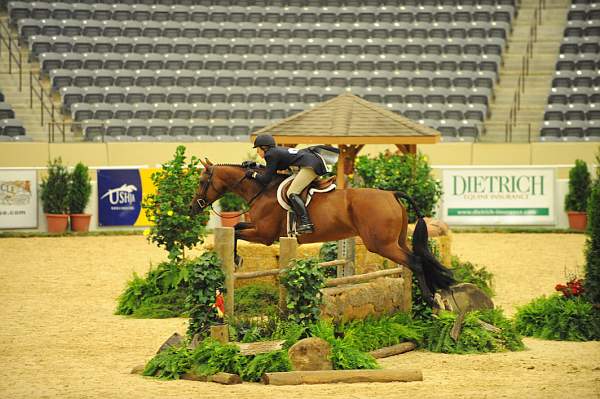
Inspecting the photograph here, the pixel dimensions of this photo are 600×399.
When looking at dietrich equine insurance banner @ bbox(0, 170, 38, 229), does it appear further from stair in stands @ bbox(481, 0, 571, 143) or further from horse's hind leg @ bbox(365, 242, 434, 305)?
horse's hind leg @ bbox(365, 242, 434, 305)

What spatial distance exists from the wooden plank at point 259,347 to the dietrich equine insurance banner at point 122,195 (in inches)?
535

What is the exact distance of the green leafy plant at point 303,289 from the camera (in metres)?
9.66

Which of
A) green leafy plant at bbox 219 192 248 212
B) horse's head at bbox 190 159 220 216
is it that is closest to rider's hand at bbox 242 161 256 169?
horse's head at bbox 190 159 220 216

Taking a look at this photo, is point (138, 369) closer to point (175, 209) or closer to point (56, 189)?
point (175, 209)

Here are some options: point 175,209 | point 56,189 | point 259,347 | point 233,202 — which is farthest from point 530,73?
point 259,347

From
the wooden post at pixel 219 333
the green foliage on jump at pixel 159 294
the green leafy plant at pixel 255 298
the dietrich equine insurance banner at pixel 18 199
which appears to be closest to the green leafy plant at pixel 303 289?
the wooden post at pixel 219 333

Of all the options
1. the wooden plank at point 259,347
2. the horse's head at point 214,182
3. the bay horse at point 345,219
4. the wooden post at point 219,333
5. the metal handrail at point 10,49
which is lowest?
the wooden plank at point 259,347

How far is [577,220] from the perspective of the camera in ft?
78.1

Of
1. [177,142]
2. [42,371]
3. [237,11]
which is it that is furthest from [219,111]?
[42,371]

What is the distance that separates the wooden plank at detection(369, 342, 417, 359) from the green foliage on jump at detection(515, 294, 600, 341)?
6.09ft

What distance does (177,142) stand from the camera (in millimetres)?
24953

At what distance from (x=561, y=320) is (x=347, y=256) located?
2617mm

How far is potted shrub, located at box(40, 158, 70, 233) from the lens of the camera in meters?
22.4

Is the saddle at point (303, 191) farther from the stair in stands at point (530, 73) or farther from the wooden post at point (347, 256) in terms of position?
the stair in stands at point (530, 73)
